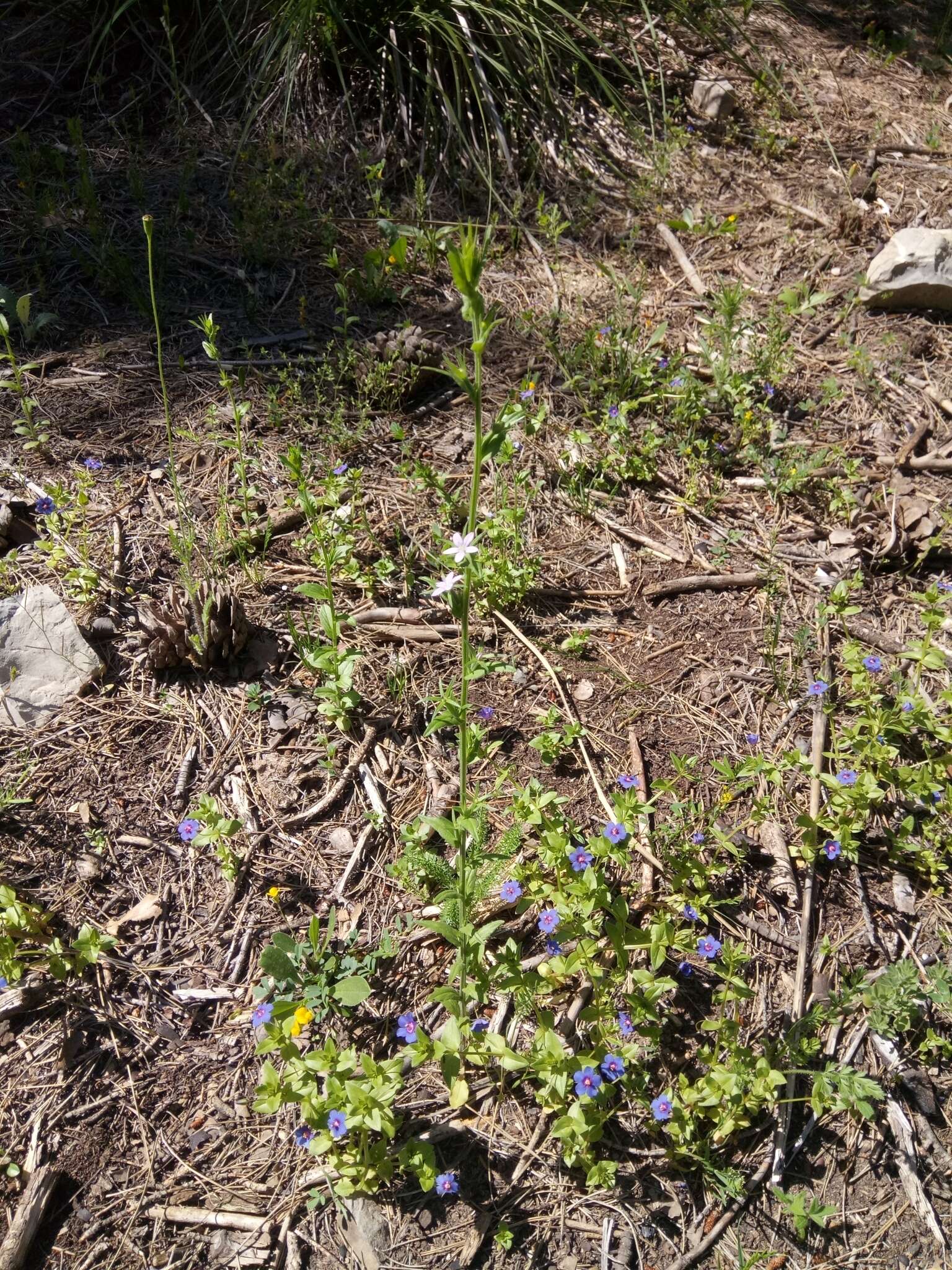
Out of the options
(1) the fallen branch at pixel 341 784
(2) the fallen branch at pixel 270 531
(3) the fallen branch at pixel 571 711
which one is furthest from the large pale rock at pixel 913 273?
(1) the fallen branch at pixel 341 784

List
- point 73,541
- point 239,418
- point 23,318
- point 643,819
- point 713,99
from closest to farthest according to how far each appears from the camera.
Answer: point 643,819 < point 73,541 < point 239,418 < point 23,318 < point 713,99

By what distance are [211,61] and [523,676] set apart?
3383 millimetres

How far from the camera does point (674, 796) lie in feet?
7.77

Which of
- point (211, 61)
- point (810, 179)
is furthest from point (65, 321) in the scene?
point (810, 179)

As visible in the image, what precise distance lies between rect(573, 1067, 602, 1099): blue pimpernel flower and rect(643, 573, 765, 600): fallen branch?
1.44 meters

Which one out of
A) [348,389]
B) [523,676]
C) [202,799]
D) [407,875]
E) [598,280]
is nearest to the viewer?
[407,875]

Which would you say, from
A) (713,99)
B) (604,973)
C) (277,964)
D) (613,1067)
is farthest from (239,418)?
(713,99)

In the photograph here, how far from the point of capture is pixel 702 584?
112 inches

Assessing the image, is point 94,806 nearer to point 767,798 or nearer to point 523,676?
point 523,676

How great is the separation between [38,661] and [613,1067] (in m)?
1.73

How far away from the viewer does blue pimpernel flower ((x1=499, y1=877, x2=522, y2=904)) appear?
2.06 meters

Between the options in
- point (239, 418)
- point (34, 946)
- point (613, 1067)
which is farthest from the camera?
point (239, 418)

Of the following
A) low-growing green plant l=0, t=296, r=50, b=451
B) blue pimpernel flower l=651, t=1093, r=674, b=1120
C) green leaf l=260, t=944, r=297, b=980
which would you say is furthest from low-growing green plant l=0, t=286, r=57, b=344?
→ blue pimpernel flower l=651, t=1093, r=674, b=1120

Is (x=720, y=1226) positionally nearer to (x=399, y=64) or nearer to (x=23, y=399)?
(x=23, y=399)
